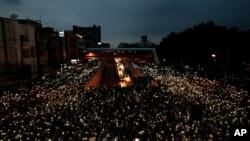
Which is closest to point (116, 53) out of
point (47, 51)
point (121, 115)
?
point (47, 51)

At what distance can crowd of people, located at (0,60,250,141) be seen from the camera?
13.2m

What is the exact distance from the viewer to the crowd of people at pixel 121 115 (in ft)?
43.2

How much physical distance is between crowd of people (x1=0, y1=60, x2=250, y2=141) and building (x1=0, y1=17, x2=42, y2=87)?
6.70m

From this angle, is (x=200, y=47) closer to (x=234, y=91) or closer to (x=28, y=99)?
(x=234, y=91)

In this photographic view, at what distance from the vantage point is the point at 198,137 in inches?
498

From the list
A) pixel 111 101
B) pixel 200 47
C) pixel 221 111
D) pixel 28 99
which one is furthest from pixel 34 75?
pixel 200 47

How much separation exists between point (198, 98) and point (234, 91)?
445 centimetres

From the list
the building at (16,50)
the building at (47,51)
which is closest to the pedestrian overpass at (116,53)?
the building at (47,51)

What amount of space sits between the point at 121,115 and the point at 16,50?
2037 cm

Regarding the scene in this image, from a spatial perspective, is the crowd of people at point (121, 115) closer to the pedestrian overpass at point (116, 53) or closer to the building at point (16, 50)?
the building at point (16, 50)

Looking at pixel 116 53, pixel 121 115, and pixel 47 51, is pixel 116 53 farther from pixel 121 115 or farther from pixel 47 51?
pixel 121 115

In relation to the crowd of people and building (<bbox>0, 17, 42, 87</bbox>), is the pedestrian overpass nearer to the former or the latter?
building (<bbox>0, 17, 42, 87</bbox>)

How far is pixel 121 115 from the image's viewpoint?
1606 cm

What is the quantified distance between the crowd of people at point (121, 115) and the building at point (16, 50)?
264 inches
